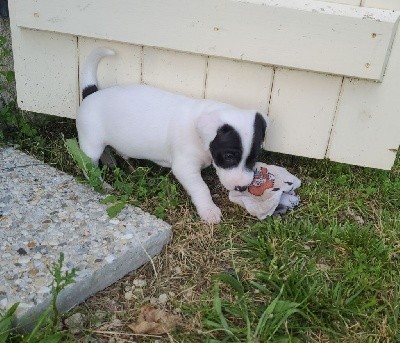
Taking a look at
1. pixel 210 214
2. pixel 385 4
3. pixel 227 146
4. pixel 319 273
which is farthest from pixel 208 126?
pixel 385 4

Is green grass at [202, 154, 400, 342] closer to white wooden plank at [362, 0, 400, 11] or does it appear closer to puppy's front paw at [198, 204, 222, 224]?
puppy's front paw at [198, 204, 222, 224]

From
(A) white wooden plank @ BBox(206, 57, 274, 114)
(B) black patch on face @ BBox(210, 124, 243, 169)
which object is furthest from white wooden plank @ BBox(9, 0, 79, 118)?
(B) black patch on face @ BBox(210, 124, 243, 169)

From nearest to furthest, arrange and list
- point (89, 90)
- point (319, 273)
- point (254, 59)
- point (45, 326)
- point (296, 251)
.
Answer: point (45, 326) < point (319, 273) < point (296, 251) < point (254, 59) < point (89, 90)

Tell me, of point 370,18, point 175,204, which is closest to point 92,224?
point 175,204

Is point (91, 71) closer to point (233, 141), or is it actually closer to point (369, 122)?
point (233, 141)

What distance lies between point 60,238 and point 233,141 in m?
0.83

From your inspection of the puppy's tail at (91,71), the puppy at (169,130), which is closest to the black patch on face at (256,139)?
the puppy at (169,130)

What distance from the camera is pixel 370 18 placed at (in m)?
2.37

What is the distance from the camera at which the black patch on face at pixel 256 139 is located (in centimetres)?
239

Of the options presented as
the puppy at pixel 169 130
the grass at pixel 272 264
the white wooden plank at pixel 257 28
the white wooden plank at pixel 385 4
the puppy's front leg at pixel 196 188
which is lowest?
the grass at pixel 272 264

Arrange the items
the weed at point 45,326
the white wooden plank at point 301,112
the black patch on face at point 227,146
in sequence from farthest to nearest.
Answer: the white wooden plank at point 301,112
the black patch on face at point 227,146
the weed at point 45,326

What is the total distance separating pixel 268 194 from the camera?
2615 millimetres

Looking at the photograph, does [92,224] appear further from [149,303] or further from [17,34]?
[17,34]

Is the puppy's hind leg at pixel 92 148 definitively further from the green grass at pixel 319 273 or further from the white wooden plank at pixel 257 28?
the green grass at pixel 319 273
